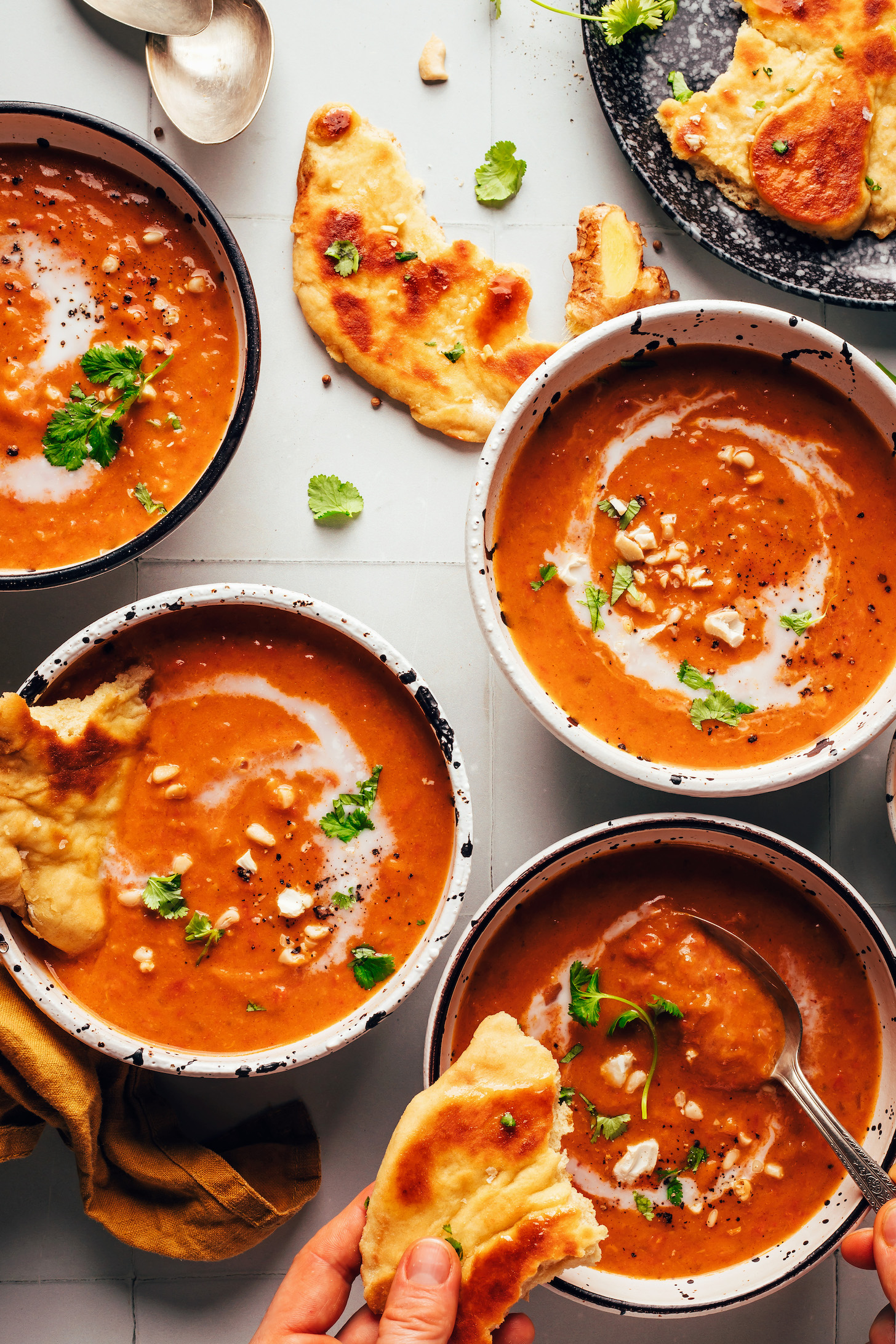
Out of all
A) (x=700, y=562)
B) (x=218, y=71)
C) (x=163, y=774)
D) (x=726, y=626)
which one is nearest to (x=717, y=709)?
(x=726, y=626)

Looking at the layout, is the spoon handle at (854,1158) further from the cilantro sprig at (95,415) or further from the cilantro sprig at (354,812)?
the cilantro sprig at (95,415)

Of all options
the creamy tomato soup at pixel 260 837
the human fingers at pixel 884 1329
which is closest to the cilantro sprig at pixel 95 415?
the creamy tomato soup at pixel 260 837

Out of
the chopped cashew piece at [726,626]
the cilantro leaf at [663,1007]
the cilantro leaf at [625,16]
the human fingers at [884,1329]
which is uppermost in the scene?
the cilantro leaf at [625,16]

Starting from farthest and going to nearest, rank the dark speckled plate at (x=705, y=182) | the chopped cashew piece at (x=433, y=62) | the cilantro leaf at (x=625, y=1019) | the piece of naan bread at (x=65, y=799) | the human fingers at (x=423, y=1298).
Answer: the chopped cashew piece at (x=433, y=62) → the dark speckled plate at (x=705, y=182) → the cilantro leaf at (x=625, y=1019) → the piece of naan bread at (x=65, y=799) → the human fingers at (x=423, y=1298)

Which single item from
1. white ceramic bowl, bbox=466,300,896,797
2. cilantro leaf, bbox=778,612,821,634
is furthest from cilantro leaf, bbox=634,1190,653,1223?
cilantro leaf, bbox=778,612,821,634

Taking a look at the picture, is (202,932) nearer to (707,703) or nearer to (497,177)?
(707,703)

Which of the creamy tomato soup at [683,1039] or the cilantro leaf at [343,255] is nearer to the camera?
the creamy tomato soup at [683,1039]
